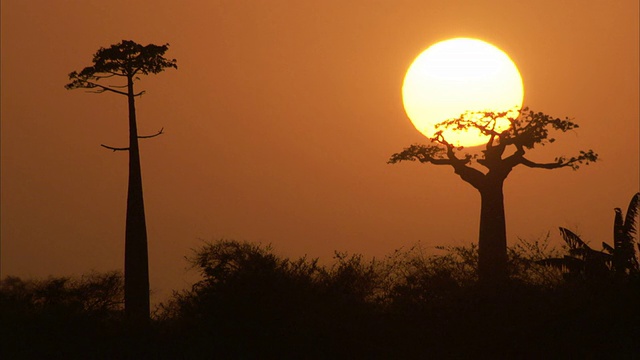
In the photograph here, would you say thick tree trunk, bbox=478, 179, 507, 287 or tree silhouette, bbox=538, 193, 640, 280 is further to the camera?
thick tree trunk, bbox=478, 179, 507, 287

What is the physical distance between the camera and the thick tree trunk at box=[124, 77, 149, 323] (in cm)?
3241

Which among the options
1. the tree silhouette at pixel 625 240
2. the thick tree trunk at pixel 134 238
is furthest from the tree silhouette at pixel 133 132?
the tree silhouette at pixel 625 240

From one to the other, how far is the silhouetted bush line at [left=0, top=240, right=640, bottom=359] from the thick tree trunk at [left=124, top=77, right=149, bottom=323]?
3.38 m

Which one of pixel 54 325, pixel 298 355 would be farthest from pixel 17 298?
pixel 298 355

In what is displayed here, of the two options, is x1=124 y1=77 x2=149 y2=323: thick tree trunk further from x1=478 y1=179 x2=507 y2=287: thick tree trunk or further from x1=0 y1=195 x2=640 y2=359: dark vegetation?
x1=478 y1=179 x2=507 y2=287: thick tree trunk

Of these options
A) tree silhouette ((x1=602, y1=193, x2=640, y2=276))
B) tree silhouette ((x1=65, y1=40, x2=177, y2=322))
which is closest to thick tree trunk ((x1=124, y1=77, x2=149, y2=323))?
tree silhouette ((x1=65, y1=40, x2=177, y2=322))

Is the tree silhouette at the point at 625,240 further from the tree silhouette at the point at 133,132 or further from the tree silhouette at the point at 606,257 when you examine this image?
the tree silhouette at the point at 133,132

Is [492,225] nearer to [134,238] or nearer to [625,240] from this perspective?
[625,240]

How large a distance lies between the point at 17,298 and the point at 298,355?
12540 millimetres

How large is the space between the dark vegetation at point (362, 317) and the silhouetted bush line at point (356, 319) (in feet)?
0.10

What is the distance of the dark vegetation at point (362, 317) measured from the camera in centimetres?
2444

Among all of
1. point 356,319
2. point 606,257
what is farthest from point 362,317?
point 606,257

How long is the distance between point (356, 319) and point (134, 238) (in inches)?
412

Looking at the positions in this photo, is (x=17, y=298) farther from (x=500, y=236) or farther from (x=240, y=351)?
(x=500, y=236)
